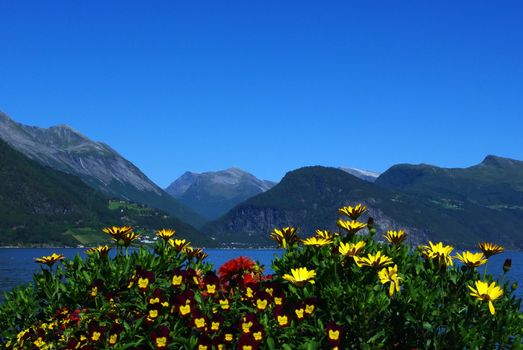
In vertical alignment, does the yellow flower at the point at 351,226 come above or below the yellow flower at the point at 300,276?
above

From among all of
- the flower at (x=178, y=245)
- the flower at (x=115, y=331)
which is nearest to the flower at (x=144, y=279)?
the flower at (x=115, y=331)

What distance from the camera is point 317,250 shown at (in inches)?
338

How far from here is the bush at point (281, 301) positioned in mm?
7125

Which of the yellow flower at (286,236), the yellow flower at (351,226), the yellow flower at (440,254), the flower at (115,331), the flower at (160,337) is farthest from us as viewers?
the yellow flower at (286,236)

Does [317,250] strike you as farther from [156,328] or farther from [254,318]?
[156,328]

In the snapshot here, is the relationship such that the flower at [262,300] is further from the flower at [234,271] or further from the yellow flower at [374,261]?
the yellow flower at [374,261]

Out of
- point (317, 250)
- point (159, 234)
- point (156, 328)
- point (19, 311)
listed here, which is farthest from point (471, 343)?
point (19, 311)

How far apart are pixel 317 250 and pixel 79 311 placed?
3.51m

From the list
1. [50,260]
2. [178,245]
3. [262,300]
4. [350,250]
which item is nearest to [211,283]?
[262,300]

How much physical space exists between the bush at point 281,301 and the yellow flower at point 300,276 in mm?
24

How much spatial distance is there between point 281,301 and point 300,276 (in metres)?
0.44

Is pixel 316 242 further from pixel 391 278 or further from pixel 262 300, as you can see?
pixel 391 278

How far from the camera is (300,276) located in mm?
7719

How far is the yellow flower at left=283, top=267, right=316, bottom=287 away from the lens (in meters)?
7.63
